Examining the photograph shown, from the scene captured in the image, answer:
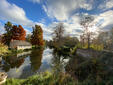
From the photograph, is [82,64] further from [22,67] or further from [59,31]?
[59,31]

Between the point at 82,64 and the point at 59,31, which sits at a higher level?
the point at 59,31

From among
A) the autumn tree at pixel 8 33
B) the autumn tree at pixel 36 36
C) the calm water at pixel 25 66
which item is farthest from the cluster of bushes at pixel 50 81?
the autumn tree at pixel 8 33

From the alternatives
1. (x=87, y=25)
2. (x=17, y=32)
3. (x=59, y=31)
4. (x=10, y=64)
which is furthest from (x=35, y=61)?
(x=17, y=32)

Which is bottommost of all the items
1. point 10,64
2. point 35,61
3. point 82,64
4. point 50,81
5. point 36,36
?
point 35,61

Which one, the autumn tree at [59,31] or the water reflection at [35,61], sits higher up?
the autumn tree at [59,31]

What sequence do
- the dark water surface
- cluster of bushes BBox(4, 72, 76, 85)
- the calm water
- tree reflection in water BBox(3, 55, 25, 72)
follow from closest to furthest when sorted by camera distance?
cluster of bushes BBox(4, 72, 76, 85) → the calm water → the dark water surface → tree reflection in water BBox(3, 55, 25, 72)

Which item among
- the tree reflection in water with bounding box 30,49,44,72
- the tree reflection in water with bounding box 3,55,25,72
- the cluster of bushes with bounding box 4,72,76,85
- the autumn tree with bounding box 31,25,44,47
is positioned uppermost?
the autumn tree with bounding box 31,25,44,47

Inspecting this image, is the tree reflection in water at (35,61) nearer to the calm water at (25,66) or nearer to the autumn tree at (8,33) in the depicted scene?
the calm water at (25,66)

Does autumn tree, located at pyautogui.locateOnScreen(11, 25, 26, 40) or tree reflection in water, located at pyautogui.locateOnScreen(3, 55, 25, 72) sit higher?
autumn tree, located at pyautogui.locateOnScreen(11, 25, 26, 40)

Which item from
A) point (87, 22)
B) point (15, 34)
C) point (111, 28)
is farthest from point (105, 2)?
point (15, 34)

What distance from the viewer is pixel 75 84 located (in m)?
2.71

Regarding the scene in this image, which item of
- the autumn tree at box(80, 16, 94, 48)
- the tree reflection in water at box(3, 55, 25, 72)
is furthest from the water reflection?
the autumn tree at box(80, 16, 94, 48)

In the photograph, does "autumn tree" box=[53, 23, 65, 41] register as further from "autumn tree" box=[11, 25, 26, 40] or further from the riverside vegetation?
"autumn tree" box=[11, 25, 26, 40]

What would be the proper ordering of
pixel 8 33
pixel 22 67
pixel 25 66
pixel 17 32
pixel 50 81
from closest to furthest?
1. pixel 50 81
2. pixel 22 67
3. pixel 25 66
4. pixel 8 33
5. pixel 17 32
